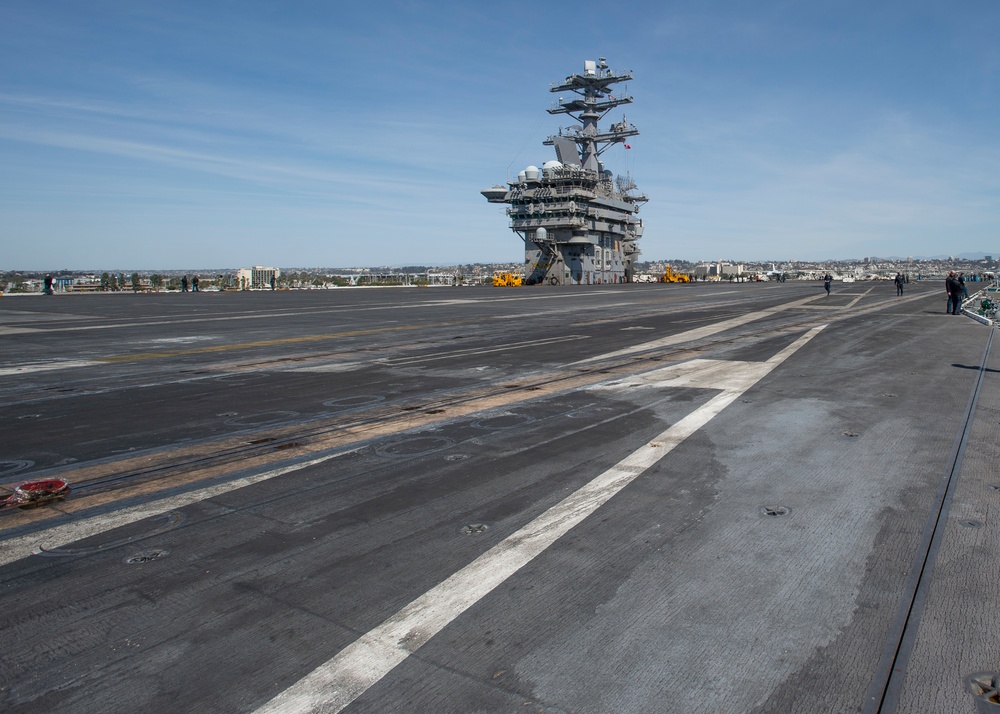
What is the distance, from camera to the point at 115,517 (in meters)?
4.20

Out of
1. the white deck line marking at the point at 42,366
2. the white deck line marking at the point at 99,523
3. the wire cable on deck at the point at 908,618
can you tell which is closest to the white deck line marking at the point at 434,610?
the wire cable on deck at the point at 908,618

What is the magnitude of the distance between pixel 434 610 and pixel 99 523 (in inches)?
97.6

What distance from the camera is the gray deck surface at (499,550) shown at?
8.55ft

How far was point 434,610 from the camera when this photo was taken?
310 centimetres

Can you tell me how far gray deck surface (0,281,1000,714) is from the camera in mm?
2605

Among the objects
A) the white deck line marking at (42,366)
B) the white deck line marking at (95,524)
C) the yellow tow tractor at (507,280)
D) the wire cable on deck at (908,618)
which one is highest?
the yellow tow tractor at (507,280)

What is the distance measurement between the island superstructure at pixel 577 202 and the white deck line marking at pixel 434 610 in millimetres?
62407

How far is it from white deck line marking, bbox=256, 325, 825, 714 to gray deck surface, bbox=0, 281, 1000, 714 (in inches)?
0.6

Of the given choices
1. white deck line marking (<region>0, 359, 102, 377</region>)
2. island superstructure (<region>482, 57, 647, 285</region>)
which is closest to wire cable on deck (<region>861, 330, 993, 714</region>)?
white deck line marking (<region>0, 359, 102, 377</region>)

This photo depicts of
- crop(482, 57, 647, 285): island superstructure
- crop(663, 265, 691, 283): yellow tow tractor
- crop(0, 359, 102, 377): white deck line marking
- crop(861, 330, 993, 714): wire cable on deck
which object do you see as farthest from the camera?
crop(663, 265, 691, 283): yellow tow tractor

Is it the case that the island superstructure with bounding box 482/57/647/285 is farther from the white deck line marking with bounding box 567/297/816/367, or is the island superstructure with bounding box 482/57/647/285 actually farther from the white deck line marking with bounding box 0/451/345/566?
the white deck line marking with bounding box 0/451/345/566

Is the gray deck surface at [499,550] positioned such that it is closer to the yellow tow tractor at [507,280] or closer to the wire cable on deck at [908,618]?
the wire cable on deck at [908,618]

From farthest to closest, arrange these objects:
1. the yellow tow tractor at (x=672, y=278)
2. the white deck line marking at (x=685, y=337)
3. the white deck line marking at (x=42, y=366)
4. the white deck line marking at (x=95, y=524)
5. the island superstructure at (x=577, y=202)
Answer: the yellow tow tractor at (x=672, y=278) < the island superstructure at (x=577, y=202) < the white deck line marking at (x=685, y=337) < the white deck line marking at (x=42, y=366) < the white deck line marking at (x=95, y=524)

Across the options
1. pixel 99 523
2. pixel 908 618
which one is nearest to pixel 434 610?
pixel 908 618
